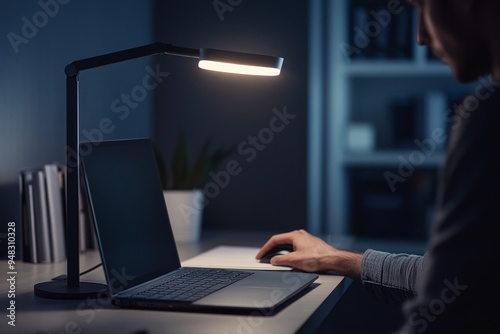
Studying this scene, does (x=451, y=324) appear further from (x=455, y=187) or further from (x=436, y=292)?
(x=455, y=187)

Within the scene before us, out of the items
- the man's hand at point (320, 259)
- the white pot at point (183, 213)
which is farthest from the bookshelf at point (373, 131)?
the man's hand at point (320, 259)

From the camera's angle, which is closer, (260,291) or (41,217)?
(260,291)

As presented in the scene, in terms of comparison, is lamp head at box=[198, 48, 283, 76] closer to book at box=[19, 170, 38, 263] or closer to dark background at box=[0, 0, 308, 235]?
book at box=[19, 170, 38, 263]

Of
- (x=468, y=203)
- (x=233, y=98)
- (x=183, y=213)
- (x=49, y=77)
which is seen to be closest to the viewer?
(x=468, y=203)

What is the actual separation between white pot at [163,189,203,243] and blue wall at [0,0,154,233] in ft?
1.07

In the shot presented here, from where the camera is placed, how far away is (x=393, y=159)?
3.10 meters

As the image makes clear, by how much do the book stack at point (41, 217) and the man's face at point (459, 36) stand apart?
111 cm

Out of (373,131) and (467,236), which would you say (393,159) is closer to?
(373,131)

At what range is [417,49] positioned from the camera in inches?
122

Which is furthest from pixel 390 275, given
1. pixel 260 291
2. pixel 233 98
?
pixel 233 98

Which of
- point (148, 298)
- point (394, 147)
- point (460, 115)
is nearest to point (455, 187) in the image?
point (460, 115)

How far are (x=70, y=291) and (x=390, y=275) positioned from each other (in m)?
0.67

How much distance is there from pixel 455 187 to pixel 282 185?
76.1 inches

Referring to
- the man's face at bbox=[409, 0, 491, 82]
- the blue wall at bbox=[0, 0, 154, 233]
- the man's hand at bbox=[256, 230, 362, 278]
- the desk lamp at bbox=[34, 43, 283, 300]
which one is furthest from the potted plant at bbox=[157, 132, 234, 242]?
the man's face at bbox=[409, 0, 491, 82]
